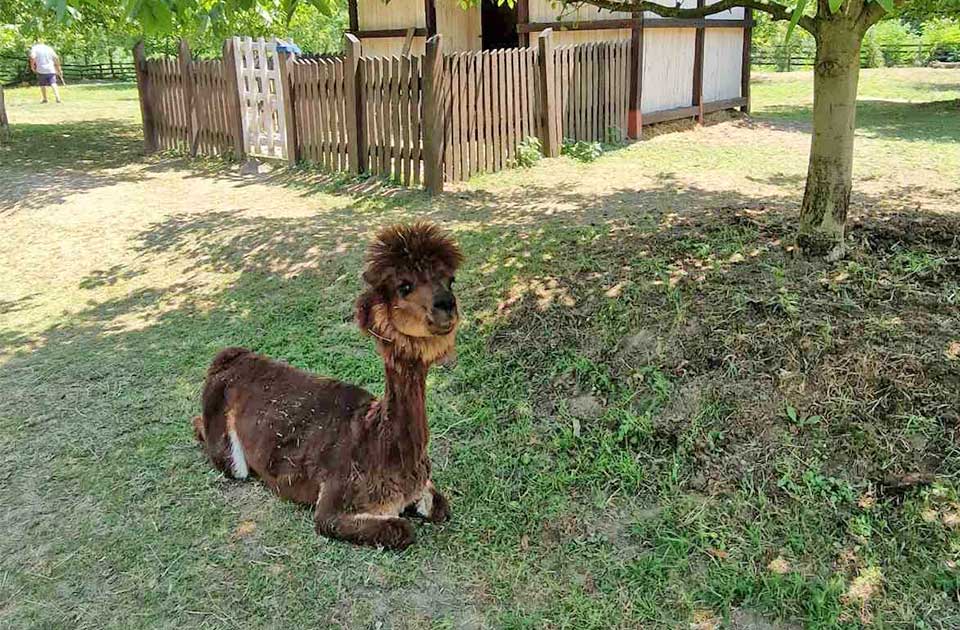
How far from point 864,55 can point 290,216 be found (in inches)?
1299

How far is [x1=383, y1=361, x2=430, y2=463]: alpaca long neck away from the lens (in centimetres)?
314

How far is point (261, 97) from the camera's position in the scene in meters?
12.0

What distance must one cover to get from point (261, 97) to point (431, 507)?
1003 cm

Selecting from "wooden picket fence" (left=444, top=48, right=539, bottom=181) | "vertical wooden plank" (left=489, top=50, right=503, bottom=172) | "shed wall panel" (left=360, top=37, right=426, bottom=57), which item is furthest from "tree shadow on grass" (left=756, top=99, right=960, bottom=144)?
"shed wall panel" (left=360, top=37, right=426, bottom=57)

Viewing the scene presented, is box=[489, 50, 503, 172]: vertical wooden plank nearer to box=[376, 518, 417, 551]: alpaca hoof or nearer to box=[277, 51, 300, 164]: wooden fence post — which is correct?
box=[277, 51, 300, 164]: wooden fence post

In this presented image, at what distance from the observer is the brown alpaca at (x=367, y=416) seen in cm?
299

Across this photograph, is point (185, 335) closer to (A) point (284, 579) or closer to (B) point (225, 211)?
(A) point (284, 579)

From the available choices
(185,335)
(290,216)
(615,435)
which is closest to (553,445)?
(615,435)

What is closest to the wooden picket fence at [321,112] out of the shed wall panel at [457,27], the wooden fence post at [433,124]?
the wooden fence post at [433,124]

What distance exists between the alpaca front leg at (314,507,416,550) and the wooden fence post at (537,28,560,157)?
901 centimetres

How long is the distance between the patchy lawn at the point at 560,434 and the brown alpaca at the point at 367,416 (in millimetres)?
158

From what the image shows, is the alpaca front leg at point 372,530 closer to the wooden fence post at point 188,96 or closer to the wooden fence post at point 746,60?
the wooden fence post at point 188,96

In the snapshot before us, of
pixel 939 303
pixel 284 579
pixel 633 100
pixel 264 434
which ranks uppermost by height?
pixel 633 100

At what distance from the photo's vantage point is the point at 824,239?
5320 mm
